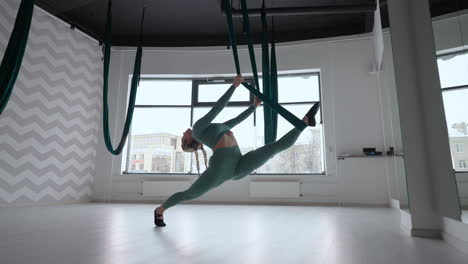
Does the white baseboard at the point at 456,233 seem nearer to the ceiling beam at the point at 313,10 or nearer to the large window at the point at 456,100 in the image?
the large window at the point at 456,100

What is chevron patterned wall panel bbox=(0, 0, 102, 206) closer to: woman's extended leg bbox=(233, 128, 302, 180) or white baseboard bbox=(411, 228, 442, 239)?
woman's extended leg bbox=(233, 128, 302, 180)

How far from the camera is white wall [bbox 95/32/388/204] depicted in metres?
5.05

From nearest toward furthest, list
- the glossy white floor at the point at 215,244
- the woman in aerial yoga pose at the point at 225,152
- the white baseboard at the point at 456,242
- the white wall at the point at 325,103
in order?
Answer: the glossy white floor at the point at 215,244 → the white baseboard at the point at 456,242 → the woman in aerial yoga pose at the point at 225,152 → the white wall at the point at 325,103

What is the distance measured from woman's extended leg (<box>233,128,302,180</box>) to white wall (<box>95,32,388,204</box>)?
3275 mm

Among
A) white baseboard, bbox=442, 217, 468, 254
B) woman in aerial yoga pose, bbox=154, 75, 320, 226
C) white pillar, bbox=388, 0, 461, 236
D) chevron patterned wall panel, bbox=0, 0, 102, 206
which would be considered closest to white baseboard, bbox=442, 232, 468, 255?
white baseboard, bbox=442, 217, 468, 254

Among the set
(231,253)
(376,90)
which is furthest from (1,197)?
(376,90)

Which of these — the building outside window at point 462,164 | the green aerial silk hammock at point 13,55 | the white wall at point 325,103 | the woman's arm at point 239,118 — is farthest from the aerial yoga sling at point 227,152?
the white wall at point 325,103

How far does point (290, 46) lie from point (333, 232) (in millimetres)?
4273

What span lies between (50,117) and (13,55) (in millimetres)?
2632

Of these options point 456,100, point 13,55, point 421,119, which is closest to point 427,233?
point 421,119

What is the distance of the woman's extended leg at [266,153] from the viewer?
2104mm

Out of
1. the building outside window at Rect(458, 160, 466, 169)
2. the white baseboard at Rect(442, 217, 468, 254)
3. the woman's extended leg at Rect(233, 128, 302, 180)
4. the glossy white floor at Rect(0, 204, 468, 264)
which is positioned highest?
the woman's extended leg at Rect(233, 128, 302, 180)

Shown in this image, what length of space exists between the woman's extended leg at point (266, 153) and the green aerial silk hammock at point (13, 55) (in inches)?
85.3

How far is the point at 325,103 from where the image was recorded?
17.6 feet
